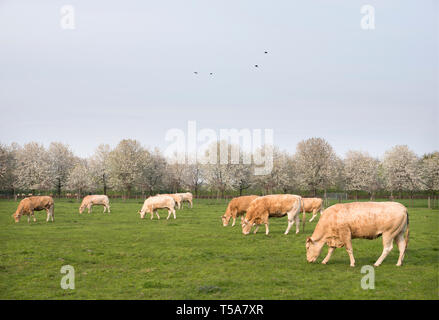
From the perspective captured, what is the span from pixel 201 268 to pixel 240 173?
78.5 meters

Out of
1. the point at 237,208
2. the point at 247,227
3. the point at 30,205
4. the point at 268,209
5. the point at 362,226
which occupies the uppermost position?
the point at 362,226

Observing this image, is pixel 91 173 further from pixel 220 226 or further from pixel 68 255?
pixel 68 255

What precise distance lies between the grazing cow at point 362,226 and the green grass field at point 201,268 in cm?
78

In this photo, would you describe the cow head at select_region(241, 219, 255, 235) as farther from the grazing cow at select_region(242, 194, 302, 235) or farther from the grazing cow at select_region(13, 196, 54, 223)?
the grazing cow at select_region(13, 196, 54, 223)

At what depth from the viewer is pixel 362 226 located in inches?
552

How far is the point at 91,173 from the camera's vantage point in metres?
100

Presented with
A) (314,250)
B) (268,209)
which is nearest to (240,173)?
(268,209)

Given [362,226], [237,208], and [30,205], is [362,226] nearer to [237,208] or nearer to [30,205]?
[237,208]

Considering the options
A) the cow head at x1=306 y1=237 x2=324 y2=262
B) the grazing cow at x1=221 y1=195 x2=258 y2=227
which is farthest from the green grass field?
the grazing cow at x1=221 y1=195 x2=258 y2=227

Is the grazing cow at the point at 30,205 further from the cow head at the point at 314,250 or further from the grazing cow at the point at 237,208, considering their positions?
the cow head at the point at 314,250

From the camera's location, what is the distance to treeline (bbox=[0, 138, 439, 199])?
3632 inches

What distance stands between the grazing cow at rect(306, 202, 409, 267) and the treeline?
75.2 metres
